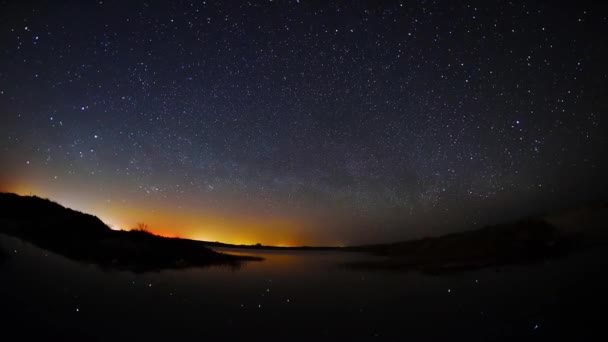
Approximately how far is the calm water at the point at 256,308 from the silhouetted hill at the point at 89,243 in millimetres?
1507

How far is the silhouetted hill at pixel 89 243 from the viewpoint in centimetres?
1329

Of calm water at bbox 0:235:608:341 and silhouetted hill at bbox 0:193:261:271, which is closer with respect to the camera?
calm water at bbox 0:235:608:341

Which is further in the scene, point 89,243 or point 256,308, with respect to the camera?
point 89,243

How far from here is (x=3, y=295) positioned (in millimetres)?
6426

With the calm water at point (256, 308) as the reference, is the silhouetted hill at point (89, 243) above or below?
above

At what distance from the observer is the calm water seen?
6.02 meters

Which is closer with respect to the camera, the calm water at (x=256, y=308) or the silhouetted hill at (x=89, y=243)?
the calm water at (x=256, y=308)

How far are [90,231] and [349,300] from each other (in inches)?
598

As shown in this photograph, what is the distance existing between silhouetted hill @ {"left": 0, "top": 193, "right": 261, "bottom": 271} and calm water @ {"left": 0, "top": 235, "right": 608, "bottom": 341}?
1507mm

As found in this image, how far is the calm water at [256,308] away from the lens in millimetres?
6017

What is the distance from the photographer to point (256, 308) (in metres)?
8.28

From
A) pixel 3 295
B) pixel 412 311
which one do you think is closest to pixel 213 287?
pixel 3 295

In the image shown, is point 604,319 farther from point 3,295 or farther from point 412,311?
point 3,295

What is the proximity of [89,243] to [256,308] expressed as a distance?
11.6 meters
